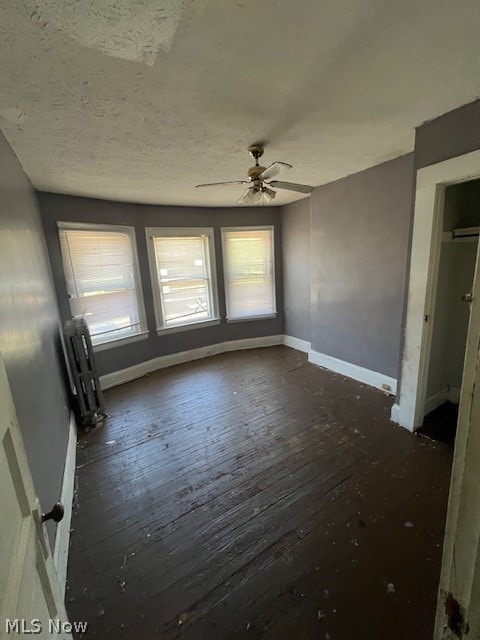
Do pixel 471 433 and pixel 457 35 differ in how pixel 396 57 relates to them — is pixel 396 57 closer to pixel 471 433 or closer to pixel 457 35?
pixel 457 35

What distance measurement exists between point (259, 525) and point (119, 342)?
2804 millimetres

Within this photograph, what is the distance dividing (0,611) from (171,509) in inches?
55.6

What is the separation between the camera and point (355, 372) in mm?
3264

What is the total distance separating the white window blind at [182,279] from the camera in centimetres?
391

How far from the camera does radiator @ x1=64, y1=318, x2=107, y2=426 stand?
254 centimetres

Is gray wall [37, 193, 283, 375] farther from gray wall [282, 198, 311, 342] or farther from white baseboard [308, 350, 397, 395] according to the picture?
white baseboard [308, 350, 397, 395]

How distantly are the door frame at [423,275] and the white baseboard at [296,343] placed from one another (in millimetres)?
2021

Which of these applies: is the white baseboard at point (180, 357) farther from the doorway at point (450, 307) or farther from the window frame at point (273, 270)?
the doorway at point (450, 307)

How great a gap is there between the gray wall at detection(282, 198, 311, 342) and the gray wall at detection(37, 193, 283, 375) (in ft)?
0.43

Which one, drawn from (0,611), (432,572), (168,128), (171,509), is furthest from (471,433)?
(168,128)

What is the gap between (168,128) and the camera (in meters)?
1.76

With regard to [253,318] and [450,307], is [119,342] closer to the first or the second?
[253,318]

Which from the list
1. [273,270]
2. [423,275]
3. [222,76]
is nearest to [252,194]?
[222,76]

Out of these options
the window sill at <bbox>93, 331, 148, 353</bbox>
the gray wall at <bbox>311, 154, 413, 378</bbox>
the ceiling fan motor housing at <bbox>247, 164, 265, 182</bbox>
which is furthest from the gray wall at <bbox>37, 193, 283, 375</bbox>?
the ceiling fan motor housing at <bbox>247, 164, 265, 182</bbox>
